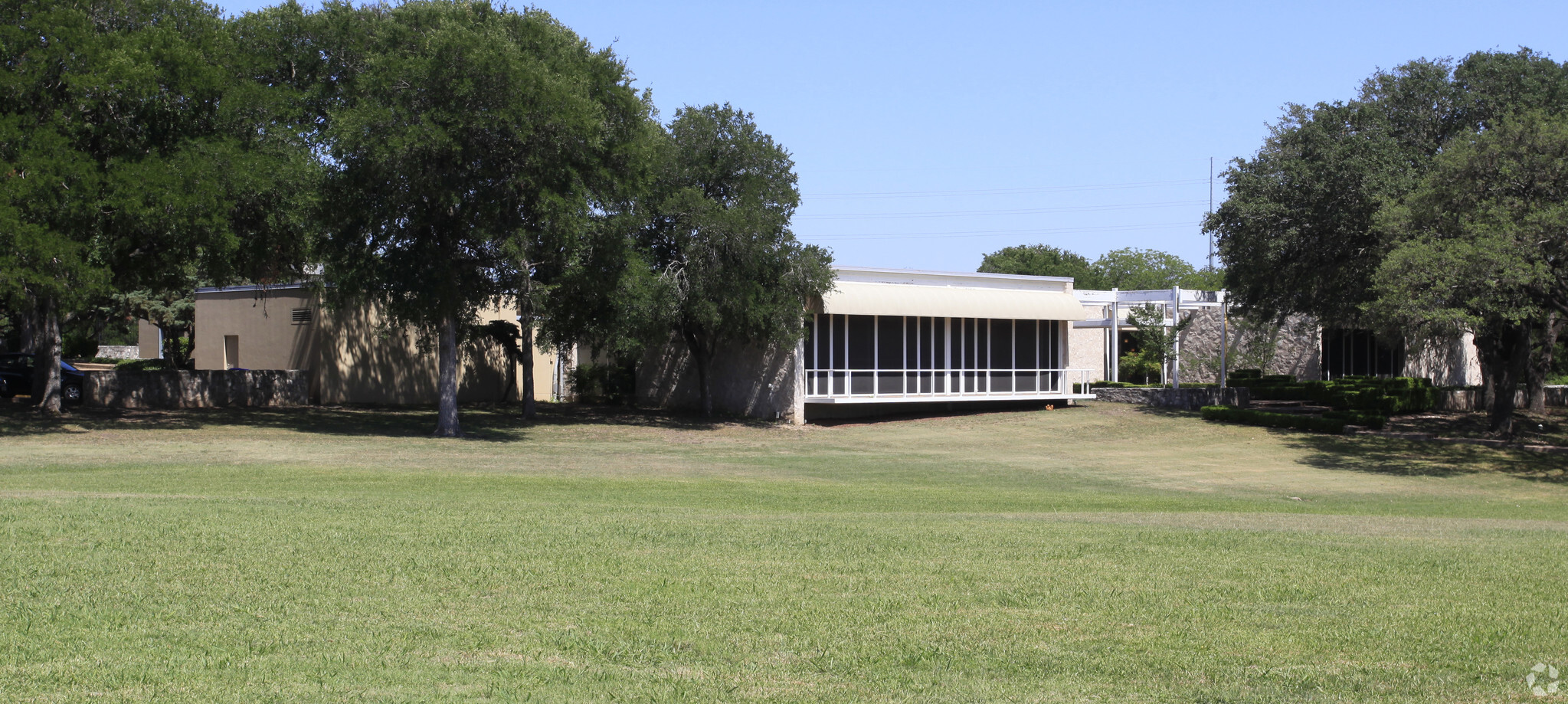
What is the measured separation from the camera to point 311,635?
652 cm

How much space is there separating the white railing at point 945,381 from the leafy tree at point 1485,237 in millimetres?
11430

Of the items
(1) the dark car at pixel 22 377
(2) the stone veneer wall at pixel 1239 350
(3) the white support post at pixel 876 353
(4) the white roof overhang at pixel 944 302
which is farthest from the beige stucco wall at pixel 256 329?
(2) the stone veneer wall at pixel 1239 350

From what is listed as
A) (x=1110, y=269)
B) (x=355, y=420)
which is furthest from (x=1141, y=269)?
(x=355, y=420)

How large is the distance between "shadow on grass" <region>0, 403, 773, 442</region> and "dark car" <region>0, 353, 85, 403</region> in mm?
1649

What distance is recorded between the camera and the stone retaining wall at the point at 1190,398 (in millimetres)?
35625

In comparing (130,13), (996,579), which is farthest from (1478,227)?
(130,13)

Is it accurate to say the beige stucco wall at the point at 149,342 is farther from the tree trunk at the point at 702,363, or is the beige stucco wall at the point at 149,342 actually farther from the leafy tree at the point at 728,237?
the leafy tree at the point at 728,237

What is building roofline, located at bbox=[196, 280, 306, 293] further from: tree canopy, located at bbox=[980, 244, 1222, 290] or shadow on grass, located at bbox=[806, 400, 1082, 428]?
tree canopy, located at bbox=[980, 244, 1222, 290]

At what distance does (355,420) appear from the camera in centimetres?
3027

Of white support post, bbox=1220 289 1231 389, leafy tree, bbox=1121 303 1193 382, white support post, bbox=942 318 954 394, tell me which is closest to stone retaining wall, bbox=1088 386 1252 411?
white support post, bbox=1220 289 1231 389

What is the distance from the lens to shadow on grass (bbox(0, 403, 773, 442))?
26.2 m

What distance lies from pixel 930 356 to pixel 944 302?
1833mm

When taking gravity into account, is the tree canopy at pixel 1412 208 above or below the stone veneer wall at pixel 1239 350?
above

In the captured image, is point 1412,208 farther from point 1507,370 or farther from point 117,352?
point 117,352
